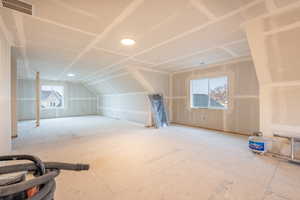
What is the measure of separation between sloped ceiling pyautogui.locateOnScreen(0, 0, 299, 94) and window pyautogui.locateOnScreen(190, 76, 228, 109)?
52.3 inches

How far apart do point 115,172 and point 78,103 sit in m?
8.36

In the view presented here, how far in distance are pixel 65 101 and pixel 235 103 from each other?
9.18 metres

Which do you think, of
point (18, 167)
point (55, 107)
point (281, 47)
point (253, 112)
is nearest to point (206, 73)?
point (253, 112)

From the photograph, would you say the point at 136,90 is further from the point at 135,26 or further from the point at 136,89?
the point at 135,26

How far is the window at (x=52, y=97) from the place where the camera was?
27.1 feet

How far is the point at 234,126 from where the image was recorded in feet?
14.4

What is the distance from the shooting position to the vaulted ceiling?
69.8 inches

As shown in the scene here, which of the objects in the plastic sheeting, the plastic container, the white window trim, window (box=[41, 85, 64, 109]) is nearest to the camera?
the plastic container

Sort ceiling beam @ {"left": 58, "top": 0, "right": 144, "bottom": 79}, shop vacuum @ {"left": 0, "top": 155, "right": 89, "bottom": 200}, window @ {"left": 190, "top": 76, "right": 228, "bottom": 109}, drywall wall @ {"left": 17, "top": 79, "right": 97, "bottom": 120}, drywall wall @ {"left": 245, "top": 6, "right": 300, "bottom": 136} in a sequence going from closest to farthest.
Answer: shop vacuum @ {"left": 0, "top": 155, "right": 89, "bottom": 200}
ceiling beam @ {"left": 58, "top": 0, "right": 144, "bottom": 79}
drywall wall @ {"left": 245, "top": 6, "right": 300, "bottom": 136}
window @ {"left": 190, "top": 76, "right": 228, "bottom": 109}
drywall wall @ {"left": 17, "top": 79, "right": 97, "bottom": 120}

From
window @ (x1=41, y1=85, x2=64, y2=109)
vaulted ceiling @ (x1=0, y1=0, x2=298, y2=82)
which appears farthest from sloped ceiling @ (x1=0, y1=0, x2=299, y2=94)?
window @ (x1=41, y1=85, x2=64, y2=109)

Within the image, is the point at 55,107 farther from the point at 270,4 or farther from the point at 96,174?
the point at 270,4

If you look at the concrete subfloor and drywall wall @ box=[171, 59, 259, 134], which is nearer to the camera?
the concrete subfloor

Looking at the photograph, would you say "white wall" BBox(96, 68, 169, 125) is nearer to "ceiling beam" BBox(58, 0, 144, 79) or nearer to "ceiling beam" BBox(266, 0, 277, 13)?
"ceiling beam" BBox(58, 0, 144, 79)

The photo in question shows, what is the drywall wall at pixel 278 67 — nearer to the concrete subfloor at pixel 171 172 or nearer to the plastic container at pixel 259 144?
the plastic container at pixel 259 144
